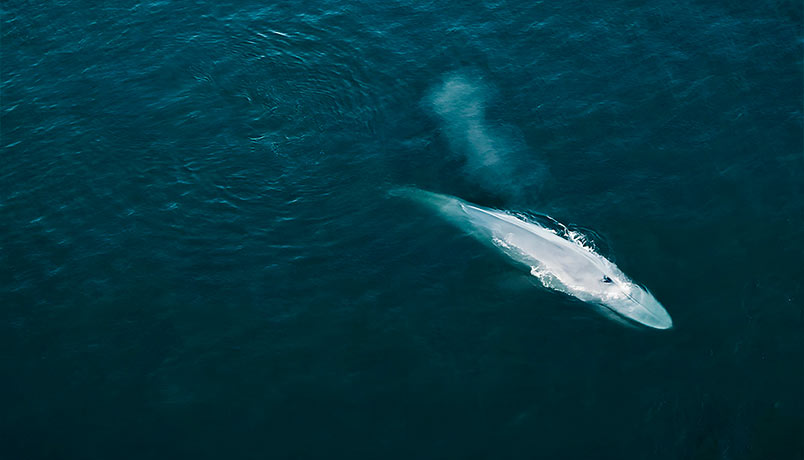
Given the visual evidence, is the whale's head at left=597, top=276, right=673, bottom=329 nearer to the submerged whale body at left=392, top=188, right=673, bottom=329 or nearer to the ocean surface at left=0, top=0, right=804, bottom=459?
the submerged whale body at left=392, top=188, right=673, bottom=329

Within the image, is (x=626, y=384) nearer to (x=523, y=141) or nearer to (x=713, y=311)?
(x=713, y=311)

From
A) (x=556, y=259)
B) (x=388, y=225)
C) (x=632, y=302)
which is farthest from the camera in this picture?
(x=388, y=225)

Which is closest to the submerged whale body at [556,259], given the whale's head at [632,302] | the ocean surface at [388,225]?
the whale's head at [632,302]

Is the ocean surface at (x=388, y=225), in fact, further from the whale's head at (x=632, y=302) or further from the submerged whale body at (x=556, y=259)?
the submerged whale body at (x=556, y=259)

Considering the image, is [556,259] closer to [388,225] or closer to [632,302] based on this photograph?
[632,302]

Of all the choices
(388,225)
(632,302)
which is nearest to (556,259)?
(632,302)

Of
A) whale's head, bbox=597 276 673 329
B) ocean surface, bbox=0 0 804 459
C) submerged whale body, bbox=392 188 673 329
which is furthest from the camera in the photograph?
submerged whale body, bbox=392 188 673 329

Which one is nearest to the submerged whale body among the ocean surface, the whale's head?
the whale's head
